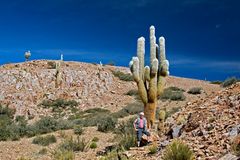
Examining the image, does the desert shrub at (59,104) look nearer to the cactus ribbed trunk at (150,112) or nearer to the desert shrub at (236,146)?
Result: the cactus ribbed trunk at (150,112)

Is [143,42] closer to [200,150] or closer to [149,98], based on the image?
[149,98]

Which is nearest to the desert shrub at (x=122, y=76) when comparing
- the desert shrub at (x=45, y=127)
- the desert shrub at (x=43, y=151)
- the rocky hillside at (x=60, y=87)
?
the rocky hillside at (x=60, y=87)

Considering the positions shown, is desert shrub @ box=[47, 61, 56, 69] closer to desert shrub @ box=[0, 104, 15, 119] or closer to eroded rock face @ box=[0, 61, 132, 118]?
eroded rock face @ box=[0, 61, 132, 118]

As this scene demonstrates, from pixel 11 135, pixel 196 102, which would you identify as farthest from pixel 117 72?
pixel 196 102

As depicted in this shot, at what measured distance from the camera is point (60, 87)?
1586 inches

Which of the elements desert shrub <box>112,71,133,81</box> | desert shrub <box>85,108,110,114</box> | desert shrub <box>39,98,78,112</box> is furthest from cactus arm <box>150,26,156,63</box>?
desert shrub <box>112,71,133,81</box>

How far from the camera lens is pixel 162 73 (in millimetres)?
17516

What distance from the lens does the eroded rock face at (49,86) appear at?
3647 cm

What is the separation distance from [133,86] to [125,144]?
29.9 m

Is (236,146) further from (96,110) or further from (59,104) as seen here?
(59,104)

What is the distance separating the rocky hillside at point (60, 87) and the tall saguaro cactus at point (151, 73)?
1530 cm

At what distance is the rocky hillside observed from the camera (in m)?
36.1

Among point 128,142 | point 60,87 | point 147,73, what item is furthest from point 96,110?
point 128,142

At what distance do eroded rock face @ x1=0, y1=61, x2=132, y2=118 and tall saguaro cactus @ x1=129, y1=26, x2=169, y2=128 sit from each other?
1788cm
